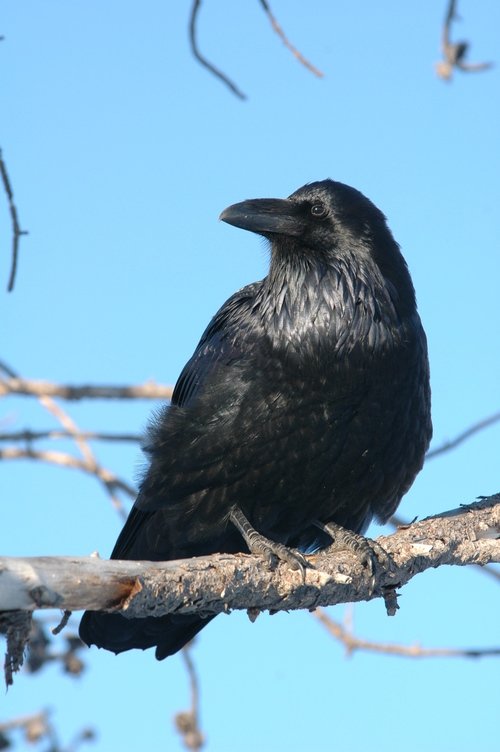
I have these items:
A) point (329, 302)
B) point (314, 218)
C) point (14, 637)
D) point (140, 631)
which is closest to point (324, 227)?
point (314, 218)

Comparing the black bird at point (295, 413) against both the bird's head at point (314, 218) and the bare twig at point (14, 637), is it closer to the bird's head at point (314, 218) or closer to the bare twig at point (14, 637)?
the bird's head at point (314, 218)

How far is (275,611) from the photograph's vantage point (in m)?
4.03

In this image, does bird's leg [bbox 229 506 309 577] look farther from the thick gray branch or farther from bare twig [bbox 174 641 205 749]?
bare twig [bbox 174 641 205 749]

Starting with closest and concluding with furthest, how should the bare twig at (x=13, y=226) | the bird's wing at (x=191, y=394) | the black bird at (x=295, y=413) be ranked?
the bare twig at (x=13, y=226) → the black bird at (x=295, y=413) → the bird's wing at (x=191, y=394)

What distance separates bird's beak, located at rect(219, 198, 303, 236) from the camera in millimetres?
4633

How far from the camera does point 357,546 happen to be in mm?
4195

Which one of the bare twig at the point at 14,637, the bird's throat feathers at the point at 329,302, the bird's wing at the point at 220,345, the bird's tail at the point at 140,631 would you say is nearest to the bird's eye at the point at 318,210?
the bird's throat feathers at the point at 329,302

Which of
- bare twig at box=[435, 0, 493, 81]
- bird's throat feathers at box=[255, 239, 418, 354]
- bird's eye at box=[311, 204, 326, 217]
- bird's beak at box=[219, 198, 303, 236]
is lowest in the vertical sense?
bird's throat feathers at box=[255, 239, 418, 354]

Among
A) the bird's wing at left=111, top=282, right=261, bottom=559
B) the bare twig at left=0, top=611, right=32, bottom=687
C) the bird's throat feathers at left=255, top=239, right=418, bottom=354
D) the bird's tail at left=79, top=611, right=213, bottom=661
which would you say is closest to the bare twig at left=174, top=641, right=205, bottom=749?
the bird's tail at left=79, top=611, right=213, bottom=661

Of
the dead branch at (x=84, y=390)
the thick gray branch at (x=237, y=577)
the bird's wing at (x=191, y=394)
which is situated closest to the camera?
the thick gray branch at (x=237, y=577)

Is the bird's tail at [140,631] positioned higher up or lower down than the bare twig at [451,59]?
lower down

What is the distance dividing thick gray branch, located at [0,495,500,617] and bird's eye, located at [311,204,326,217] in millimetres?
1767

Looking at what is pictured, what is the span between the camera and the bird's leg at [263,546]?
12.6ft

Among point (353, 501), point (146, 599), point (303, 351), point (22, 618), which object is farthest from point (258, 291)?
point (22, 618)
